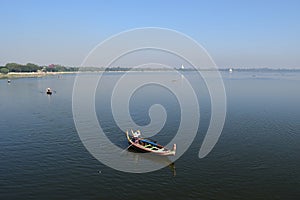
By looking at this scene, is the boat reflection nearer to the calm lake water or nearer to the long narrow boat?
the calm lake water

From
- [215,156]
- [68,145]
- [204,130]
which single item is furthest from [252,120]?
[68,145]

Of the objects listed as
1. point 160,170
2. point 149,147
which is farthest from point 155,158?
point 160,170

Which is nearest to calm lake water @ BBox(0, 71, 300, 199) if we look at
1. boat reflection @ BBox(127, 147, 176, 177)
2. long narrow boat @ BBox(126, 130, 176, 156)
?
boat reflection @ BBox(127, 147, 176, 177)

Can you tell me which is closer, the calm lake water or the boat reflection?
the calm lake water

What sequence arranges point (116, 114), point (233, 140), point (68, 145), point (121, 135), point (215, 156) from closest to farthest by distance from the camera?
point (215, 156), point (68, 145), point (233, 140), point (121, 135), point (116, 114)

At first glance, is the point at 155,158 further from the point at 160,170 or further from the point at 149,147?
the point at 160,170

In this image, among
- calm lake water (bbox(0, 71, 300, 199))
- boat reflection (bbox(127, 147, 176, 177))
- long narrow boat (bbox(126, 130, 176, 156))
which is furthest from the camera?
long narrow boat (bbox(126, 130, 176, 156))

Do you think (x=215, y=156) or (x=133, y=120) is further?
(x=133, y=120)

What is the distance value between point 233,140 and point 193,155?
898cm

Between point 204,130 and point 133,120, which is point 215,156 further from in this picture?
point 133,120

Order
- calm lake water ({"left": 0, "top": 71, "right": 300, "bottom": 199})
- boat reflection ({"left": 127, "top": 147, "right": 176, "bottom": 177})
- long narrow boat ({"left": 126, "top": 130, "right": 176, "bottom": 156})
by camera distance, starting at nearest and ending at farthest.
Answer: calm lake water ({"left": 0, "top": 71, "right": 300, "bottom": 199})
boat reflection ({"left": 127, "top": 147, "right": 176, "bottom": 177})
long narrow boat ({"left": 126, "top": 130, "right": 176, "bottom": 156})

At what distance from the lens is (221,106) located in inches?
2660

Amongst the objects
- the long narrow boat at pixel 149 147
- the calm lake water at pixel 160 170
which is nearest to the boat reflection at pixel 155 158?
the calm lake water at pixel 160 170

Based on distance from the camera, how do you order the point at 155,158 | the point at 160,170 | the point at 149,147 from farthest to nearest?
the point at 149,147 < the point at 155,158 < the point at 160,170
